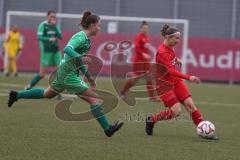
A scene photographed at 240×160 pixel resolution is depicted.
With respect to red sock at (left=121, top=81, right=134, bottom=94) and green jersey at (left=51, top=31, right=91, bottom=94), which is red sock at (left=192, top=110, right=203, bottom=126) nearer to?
green jersey at (left=51, top=31, right=91, bottom=94)

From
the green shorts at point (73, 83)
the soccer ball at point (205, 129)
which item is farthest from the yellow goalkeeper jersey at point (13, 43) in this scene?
the soccer ball at point (205, 129)

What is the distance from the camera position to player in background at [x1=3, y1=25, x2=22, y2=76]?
2709 centimetres

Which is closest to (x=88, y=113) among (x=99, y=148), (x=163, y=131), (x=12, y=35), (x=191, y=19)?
(x=163, y=131)

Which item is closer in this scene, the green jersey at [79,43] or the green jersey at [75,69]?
the green jersey at [79,43]

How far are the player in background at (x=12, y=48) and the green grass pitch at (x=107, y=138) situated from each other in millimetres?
11130

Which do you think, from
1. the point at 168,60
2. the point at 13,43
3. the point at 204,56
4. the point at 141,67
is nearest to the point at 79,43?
the point at 168,60

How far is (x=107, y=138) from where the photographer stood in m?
10.7

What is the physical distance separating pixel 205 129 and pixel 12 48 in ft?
56.5

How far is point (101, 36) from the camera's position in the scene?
2781 cm

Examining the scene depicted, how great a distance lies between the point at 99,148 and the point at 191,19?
85.1ft

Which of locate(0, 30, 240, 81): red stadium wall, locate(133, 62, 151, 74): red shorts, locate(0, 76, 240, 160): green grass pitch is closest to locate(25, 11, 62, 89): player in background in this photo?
locate(0, 76, 240, 160): green grass pitch

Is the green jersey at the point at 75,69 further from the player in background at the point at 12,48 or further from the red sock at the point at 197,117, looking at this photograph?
the player in background at the point at 12,48

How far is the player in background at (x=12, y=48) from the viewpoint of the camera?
27094 mm

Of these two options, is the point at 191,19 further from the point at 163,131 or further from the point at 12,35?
the point at 163,131
